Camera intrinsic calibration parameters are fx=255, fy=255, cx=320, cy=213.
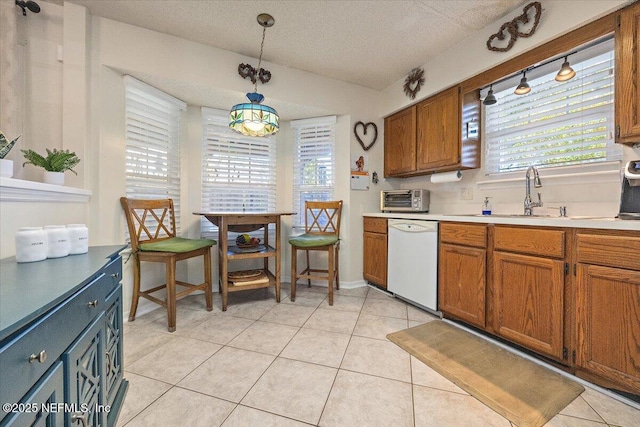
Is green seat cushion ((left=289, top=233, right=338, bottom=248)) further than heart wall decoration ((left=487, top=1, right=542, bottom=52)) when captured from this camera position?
Yes

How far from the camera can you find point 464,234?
6.72 ft

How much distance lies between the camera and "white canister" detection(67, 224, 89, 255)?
1120 millimetres

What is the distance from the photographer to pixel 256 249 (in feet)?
8.63

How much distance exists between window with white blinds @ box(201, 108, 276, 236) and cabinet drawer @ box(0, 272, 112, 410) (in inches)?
85.0

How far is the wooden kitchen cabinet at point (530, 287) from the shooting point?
4.97 feet

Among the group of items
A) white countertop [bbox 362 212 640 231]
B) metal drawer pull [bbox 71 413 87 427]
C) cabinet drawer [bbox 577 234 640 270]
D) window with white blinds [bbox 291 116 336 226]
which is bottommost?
metal drawer pull [bbox 71 413 87 427]

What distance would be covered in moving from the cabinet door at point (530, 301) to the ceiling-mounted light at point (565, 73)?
1401 mm

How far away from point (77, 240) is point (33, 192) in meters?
0.38

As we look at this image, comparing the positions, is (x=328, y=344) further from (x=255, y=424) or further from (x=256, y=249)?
(x=256, y=249)

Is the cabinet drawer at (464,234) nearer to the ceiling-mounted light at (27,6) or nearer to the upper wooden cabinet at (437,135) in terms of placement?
the upper wooden cabinet at (437,135)

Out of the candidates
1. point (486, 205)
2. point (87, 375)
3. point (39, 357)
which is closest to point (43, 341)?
point (39, 357)

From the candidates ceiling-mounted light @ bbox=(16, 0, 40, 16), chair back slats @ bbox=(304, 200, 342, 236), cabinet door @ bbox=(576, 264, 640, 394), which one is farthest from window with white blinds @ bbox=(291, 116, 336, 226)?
cabinet door @ bbox=(576, 264, 640, 394)

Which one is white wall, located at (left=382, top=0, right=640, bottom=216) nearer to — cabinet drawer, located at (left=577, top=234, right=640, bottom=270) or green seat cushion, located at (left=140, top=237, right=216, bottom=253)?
cabinet drawer, located at (left=577, top=234, right=640, bottom=270)

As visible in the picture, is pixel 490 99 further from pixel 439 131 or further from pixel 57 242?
pixel 57 242
